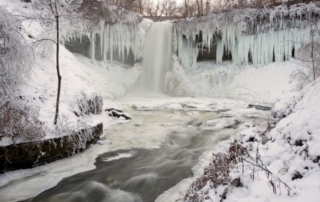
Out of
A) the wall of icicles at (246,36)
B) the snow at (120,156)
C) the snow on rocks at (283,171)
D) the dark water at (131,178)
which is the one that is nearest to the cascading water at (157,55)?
the wall of icicles at (246,36)

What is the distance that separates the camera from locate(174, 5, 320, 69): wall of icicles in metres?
16.0

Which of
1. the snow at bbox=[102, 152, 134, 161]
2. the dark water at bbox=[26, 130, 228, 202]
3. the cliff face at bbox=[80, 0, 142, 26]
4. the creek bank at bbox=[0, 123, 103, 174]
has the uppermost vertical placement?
the cliff face at bbox=[80, 0, 142, 26]

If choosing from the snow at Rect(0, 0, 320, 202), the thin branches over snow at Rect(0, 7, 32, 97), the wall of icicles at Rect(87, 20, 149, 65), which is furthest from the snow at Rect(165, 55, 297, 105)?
the thin branches over snow at Rect(0, 7, 32, 97)

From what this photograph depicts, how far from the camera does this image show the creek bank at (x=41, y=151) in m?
4.97

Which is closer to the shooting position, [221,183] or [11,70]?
[221,183]

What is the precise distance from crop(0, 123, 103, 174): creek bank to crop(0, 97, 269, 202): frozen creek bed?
167mm

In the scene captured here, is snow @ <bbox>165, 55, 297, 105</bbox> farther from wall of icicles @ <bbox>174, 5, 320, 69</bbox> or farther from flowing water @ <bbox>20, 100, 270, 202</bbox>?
flowing water @ <bbox>20, 100, 270, 202</bbox>

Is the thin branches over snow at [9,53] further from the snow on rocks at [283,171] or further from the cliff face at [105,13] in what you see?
the cliff face at [105,13]

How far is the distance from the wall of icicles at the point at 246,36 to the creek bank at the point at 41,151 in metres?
14.4

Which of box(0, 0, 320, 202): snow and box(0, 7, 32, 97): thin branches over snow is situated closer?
box(0, 0, 320, 202): snow

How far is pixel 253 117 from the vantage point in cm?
1073

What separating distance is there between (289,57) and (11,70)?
53.6 ft

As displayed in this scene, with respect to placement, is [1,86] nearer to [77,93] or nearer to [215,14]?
[77,93]

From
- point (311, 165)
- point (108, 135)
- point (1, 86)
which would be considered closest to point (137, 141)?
point (108, 135)
